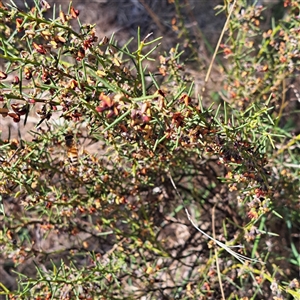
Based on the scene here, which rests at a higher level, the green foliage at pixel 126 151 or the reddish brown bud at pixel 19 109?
the reddish brown bud at pixel 19 109

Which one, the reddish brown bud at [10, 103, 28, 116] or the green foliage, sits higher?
the reddish brown bud at [10, 103, 28, 116]

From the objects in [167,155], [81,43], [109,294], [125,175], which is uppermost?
[81,43]

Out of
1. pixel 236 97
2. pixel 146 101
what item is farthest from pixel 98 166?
pixel 236 97

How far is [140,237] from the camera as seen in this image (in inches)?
67.4

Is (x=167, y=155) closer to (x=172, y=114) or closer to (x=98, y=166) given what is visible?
(x=98, y=166)

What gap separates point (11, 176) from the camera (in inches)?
47.0

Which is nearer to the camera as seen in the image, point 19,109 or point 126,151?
point 19,109

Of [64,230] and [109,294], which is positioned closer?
[109,294]

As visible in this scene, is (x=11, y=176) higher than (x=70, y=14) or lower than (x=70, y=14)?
lower

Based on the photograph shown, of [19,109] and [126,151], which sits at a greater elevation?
[19,109]

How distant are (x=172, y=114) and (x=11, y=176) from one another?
1.57ft

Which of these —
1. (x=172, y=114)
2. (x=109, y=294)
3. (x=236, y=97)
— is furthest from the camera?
(x=236, y=97)

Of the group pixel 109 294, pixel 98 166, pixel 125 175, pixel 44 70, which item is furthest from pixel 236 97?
pixel 44 70

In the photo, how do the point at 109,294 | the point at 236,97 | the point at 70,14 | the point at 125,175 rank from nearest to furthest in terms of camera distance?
the point at 70,14 < the point at 125,175 < the point at 109,294 < the point at 236,97
